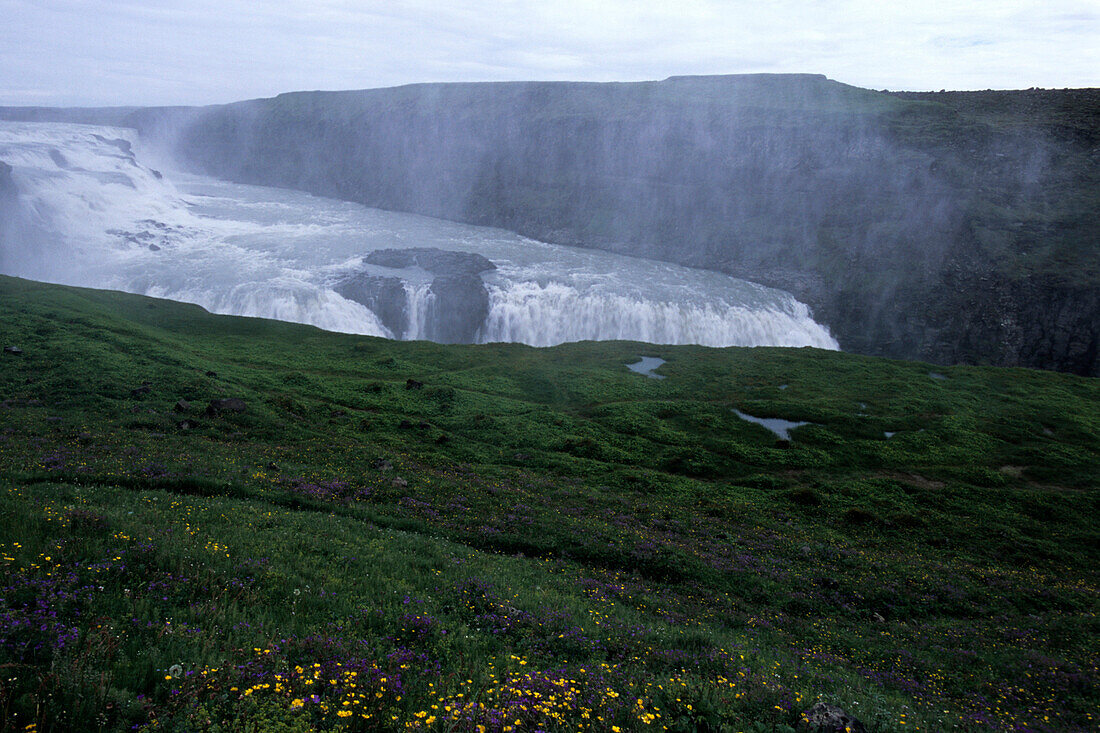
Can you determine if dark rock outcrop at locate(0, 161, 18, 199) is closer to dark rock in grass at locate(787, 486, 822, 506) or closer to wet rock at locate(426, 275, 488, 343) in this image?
wet rock at locate(426, 275, 488, 343)

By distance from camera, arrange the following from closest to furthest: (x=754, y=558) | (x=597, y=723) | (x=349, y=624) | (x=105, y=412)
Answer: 1. (x=597, y=723)
2. (x=349, y=624)
3. (x=754, y=558)
4. (x=105, y=412)

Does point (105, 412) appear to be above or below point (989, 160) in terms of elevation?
below

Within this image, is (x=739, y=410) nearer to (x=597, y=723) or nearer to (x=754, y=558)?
(x=754, y=558)

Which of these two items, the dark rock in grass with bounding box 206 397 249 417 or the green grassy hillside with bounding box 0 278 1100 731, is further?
the dark rock in grass with bounding box 206 397 249 417

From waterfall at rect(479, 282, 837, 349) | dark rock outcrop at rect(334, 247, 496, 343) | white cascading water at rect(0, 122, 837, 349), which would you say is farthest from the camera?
waterfall at rect(479, 282, 837, 349)

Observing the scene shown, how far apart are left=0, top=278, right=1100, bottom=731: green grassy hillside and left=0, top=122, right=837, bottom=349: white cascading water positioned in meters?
25.8

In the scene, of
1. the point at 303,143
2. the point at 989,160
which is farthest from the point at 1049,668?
the point at 303,143

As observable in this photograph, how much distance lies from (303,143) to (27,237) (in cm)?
11704

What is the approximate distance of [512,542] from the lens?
20859 millimetres

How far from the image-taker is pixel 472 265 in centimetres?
9388

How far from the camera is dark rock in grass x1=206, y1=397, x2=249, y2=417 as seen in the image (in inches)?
1275

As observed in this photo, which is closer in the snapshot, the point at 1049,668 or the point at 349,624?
the point at 349,624

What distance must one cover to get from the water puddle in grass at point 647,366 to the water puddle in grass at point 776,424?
10492 mm

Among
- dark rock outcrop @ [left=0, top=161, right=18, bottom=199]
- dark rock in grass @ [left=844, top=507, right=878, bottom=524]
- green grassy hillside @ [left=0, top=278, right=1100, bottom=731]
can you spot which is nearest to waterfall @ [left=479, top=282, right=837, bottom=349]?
green grassy hillside @ [left=0, top=278, right=1100, bottom=731]
